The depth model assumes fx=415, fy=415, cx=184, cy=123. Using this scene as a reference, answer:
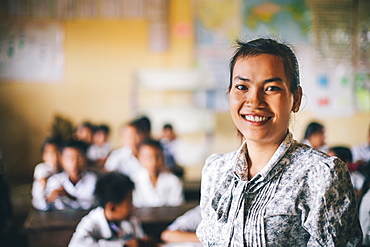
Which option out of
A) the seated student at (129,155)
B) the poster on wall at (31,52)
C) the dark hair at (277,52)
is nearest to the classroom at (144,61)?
the poster on wall at (31,52)

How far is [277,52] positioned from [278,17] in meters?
4.83

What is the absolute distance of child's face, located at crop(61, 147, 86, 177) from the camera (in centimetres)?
307

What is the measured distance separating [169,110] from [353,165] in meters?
3.10

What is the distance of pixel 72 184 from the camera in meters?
3.01

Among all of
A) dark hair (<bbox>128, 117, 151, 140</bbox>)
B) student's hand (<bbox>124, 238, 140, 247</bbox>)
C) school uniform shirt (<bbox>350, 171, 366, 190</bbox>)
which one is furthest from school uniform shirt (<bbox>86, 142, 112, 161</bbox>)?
school uniform shirt (<bbox>350, 171, 366, 190</bbox>)

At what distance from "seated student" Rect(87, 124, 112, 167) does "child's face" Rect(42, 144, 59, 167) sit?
861mm

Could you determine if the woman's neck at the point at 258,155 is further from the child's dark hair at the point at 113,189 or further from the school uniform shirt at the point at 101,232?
the child's dark hair at the point at 113,189

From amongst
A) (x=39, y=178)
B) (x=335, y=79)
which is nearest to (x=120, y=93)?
(x=39, y=178)

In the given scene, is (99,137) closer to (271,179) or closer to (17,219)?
(17,219)

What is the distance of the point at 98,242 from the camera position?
195 centimetres

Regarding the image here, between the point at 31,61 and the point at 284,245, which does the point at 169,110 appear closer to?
the point at 31,61

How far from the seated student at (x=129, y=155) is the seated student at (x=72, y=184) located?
1.29 ft

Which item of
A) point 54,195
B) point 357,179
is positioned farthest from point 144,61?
point 357,179

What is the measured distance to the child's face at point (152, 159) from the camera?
10.0ft
